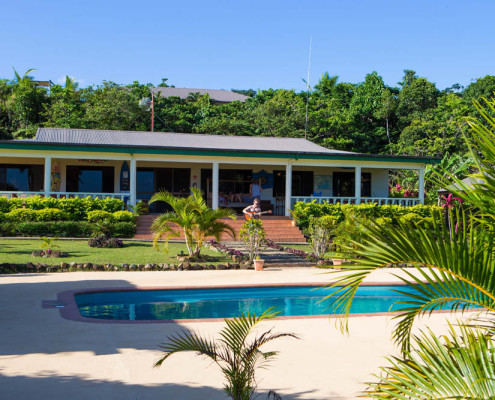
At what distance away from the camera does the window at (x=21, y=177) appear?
2577cm

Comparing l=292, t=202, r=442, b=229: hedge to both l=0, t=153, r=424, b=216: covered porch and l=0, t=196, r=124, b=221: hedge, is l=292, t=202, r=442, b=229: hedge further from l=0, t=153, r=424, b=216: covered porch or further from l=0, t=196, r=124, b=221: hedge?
l=0, t=196, r=124, b=221: hedge

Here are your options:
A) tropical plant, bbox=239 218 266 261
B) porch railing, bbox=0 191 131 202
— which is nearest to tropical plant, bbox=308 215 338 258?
tropical plant, bbox=239 218 266 261

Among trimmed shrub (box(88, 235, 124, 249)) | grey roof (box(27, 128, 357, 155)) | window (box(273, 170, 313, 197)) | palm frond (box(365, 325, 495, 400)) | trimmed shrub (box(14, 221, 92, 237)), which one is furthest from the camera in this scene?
window (box(273, 170, 313, 197))

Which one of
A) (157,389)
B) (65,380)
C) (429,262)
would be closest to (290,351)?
(157,389)

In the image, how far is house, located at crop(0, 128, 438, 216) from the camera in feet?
74.6

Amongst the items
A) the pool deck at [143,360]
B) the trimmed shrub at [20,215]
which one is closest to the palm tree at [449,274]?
the pool deck at [143,360]

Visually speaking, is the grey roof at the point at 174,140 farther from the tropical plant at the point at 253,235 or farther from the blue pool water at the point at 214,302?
the blue pool water at the point at 214,302

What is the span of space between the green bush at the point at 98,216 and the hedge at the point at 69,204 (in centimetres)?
64

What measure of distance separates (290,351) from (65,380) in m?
3.00

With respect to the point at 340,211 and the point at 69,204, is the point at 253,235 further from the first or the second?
the point at 69,204

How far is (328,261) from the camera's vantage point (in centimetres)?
1733

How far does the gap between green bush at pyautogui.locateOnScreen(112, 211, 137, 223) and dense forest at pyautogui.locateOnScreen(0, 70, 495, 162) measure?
55.8 feet

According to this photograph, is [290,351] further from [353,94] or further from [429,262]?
[353,94]

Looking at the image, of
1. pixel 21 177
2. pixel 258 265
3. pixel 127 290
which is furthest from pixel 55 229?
pixel 127 290
